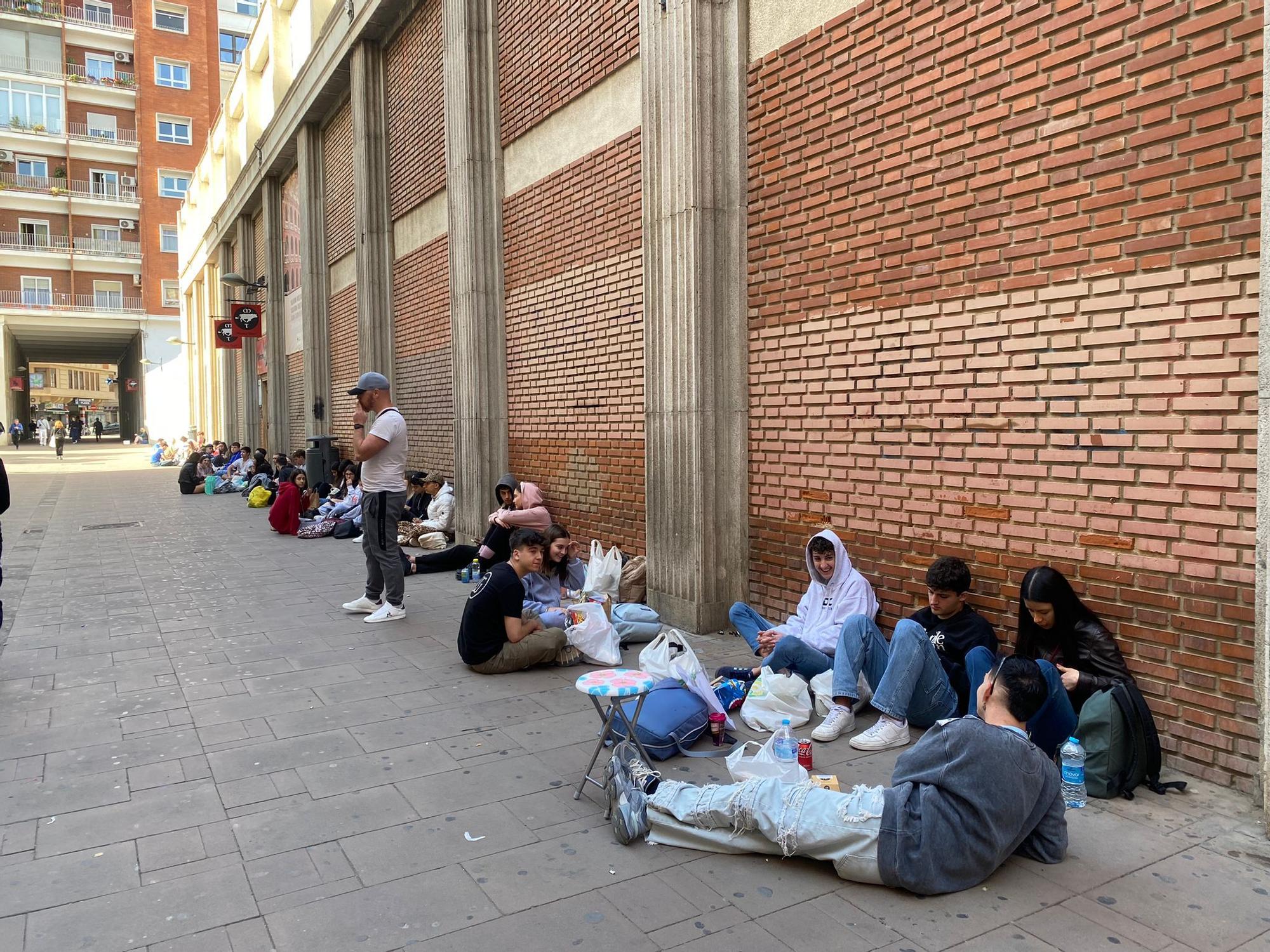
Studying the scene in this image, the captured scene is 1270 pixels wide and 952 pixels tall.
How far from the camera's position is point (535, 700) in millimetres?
5555

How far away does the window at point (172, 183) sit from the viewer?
4616 centimetres

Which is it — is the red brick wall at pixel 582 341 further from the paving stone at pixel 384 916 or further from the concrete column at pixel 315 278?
the concrete column at pixel 315 278

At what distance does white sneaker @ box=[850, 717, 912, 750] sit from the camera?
4590 millimetres

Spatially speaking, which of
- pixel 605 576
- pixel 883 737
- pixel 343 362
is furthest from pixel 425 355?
pixel 883 737

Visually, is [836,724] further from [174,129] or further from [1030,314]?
[174,129]

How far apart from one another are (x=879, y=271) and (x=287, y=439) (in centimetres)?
2111

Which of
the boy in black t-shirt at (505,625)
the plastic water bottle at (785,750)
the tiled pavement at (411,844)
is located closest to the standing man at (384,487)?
the tiled pavement at (411,844)

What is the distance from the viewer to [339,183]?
1800cm

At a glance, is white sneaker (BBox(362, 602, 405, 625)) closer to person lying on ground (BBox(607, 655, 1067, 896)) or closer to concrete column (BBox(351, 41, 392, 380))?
person lying on ground (BBox(607, 655, 1067, 896))

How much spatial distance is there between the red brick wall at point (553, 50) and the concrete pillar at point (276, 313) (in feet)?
47.4

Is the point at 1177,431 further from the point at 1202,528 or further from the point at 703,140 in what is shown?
the point at 703,140

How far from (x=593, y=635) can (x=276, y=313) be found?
2041 cm

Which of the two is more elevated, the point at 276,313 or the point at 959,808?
the point at 276,313

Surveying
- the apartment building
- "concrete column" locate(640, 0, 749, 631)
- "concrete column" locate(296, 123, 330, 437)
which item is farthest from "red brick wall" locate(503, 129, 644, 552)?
the apartment building
